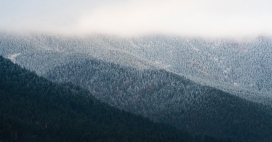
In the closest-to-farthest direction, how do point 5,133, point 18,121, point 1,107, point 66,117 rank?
point 5,133 → point 18,121 → point 1,107 → point 66,117

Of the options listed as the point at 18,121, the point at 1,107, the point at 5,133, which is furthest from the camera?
the point at 1,107

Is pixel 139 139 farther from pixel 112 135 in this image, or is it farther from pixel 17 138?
pixel 17 138

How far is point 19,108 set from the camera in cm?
18488

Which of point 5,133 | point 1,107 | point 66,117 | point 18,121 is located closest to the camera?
point 5,133

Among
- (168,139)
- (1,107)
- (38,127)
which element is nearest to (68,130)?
(38,127)

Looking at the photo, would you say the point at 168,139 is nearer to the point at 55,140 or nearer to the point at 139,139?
the point at 139,139

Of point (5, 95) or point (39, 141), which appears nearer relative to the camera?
point (39, 141)

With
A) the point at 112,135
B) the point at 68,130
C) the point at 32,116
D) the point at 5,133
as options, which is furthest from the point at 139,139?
the point at 5,133

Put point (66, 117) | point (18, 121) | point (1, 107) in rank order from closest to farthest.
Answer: point (18, 121) < point (1, 107) < point (66, 117)

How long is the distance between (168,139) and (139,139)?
14.0 metres

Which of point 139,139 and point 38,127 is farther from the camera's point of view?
point 139,139

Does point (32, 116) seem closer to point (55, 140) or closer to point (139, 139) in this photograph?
point (55, 140)

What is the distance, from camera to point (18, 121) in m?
168

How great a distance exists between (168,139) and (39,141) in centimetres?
4960
